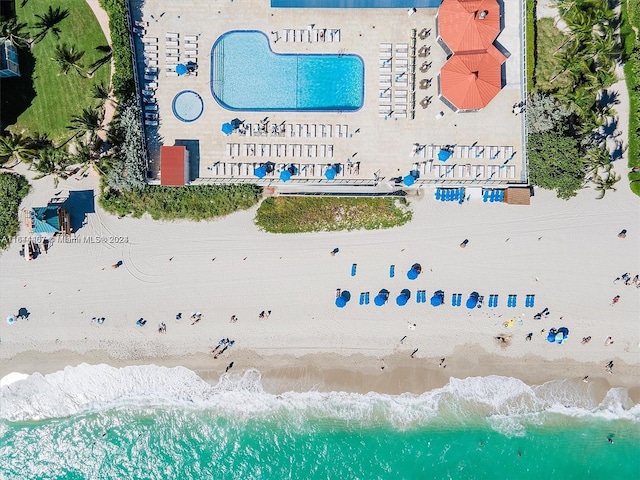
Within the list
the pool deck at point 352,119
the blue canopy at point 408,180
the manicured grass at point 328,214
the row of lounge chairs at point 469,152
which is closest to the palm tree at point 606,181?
the pool deck at point 352,119

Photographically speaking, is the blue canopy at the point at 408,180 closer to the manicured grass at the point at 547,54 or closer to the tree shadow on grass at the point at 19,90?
the manicured grass at the point at 547,54

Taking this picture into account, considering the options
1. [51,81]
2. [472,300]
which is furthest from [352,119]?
[51,81]

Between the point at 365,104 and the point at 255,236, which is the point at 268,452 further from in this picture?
the point at 365,104

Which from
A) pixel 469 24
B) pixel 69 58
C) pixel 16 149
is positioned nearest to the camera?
pixel 469 24

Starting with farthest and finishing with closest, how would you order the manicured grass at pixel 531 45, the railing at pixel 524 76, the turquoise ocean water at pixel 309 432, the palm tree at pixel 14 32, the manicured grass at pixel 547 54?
the turquoise ocean water at pixel 309 432
the manicured grass at pixel 547 54
the manicured grass at pixel 531 45
the railing at pixel 524 76
the palm tree at pixel 14 32

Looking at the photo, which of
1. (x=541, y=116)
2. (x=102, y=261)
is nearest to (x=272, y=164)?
(x=102, y=261)

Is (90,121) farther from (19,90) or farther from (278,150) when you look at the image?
(278,150)

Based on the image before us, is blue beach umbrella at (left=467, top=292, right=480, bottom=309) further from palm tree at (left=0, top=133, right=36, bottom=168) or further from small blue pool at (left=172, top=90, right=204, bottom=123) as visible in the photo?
palm tree at (left=0, top=133, right=36, bottom=168)
